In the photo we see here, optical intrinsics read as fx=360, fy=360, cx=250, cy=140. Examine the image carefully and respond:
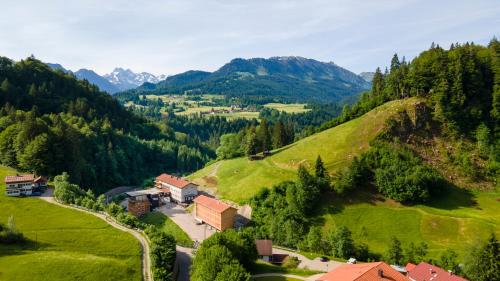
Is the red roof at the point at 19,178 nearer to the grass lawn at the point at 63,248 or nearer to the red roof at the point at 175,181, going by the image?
the grass lawn at the point at 63,248

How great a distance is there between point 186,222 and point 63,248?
4036 centimetres

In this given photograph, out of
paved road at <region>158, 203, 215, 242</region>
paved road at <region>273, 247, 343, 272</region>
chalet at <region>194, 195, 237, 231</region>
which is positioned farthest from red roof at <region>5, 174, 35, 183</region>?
paved road at <region>273, 247, 343, 272</region>

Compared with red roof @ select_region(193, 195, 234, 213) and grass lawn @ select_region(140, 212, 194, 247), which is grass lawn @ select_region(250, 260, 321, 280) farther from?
red roof @ select_region(193, 195, 234, 213)

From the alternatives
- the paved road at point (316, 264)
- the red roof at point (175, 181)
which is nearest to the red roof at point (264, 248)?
the paved road at point (316, 264)

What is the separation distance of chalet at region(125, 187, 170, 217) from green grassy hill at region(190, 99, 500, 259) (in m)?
15.0

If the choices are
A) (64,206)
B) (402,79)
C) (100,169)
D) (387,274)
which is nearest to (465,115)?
(402,79)

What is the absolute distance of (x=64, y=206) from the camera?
84312 millimetres

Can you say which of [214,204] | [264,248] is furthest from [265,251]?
[214,204]

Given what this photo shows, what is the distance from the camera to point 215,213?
95.6 meters

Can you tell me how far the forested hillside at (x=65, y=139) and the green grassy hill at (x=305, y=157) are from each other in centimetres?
4202

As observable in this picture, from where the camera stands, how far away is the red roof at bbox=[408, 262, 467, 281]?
2299 inches

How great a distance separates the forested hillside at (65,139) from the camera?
352ft

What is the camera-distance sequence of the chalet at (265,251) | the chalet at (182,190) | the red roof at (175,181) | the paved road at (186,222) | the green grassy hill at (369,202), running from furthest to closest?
the red roof at (175,181) → the chalet at (182,190) → the paved road at (186,222) → the green grassy hill at (369,202) → the chalet at (265,251)

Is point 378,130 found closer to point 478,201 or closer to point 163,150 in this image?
point 478,201
